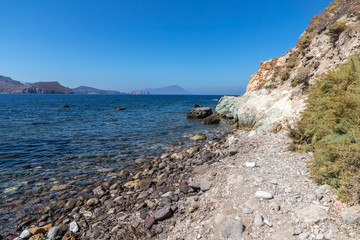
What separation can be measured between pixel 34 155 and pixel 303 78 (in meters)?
21.9

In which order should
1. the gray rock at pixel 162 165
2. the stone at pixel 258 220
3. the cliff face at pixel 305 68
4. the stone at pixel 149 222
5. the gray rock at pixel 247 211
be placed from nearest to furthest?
the stone at pixel 258 220
the gray rock at pixel 247 211
the stone at pixel 149 222
the gray rock at pixel 162 165
the cliff face at pixel 305 68

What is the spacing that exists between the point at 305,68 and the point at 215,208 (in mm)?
16460

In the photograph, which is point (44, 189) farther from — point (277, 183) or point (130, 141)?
point (277, 183)

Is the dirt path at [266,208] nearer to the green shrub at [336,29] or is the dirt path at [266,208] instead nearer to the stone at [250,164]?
the stone at [250,164]

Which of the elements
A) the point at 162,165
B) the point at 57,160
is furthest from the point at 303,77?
the point at 57,160

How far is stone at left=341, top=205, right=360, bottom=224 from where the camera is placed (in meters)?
3.71

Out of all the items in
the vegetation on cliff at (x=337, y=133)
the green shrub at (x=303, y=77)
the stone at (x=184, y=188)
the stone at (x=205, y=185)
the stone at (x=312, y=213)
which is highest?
the green shrub at (x=303, y=77)

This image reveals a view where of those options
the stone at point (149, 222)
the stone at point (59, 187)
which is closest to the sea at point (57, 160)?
the stone at point (59, 187)

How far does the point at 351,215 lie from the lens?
3783 millimetres

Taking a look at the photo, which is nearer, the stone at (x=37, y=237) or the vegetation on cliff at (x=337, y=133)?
the vegetation on cliff at (x=337, y=133)

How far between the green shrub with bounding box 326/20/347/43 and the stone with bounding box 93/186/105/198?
71.2 ft

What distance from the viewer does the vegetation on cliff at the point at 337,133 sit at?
462cm

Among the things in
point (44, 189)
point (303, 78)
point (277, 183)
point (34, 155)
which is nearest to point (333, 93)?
point (277, 183)

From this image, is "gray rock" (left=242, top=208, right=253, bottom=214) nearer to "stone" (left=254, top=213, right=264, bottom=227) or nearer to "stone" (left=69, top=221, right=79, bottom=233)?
"stone" (left=254, top=213, right=264, bottom=227)
